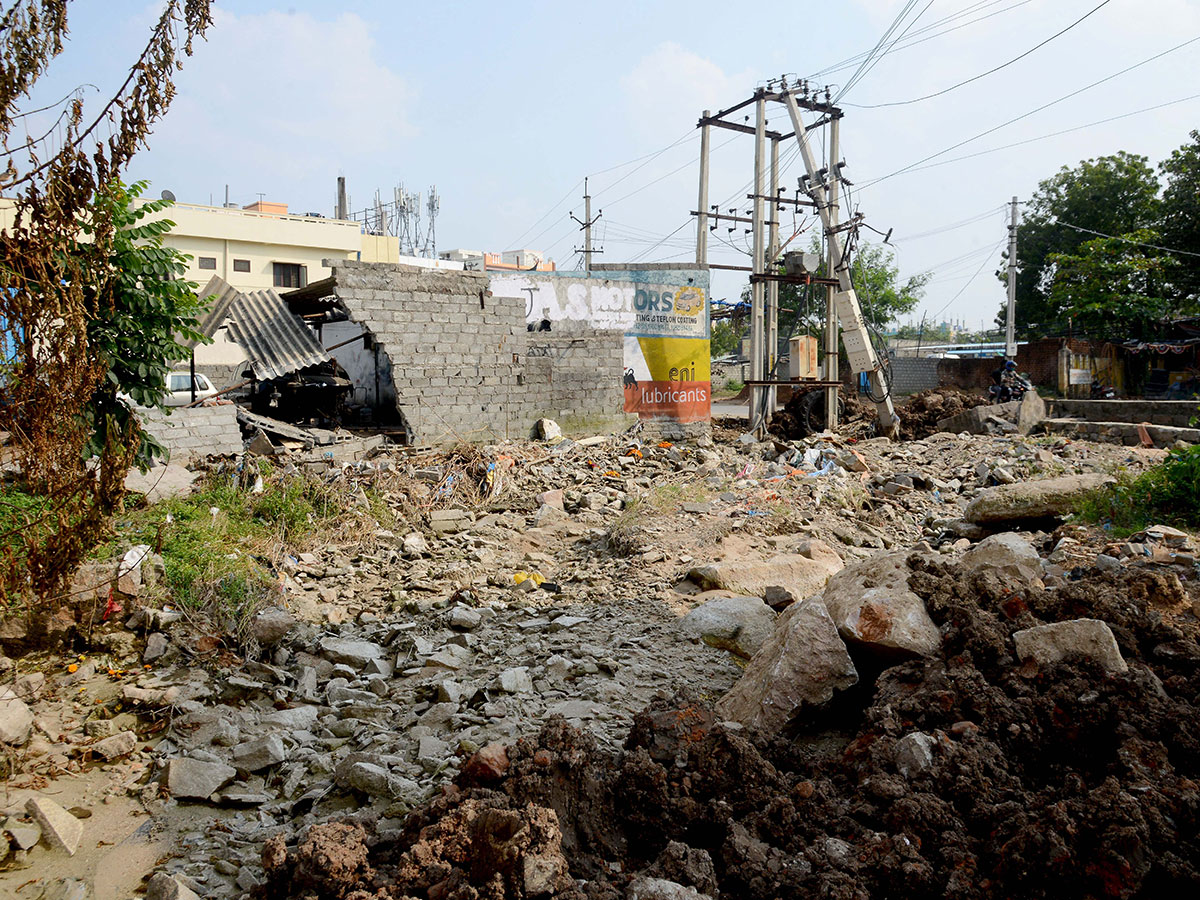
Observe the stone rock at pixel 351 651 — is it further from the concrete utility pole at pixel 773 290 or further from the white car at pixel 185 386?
the concrete utility pole at pixel 773 290

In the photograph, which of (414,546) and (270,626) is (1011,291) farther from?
(270,626)

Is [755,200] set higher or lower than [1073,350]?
higher

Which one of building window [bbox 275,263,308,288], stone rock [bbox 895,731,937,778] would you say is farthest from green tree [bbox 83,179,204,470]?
building window [bbox 275,263,308,288]

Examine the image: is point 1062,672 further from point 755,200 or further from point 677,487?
point 755,200

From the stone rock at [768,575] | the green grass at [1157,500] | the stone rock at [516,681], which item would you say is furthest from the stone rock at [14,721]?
the green grass at [1157,500]

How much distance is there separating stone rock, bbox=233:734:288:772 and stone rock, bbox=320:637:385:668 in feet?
3.37

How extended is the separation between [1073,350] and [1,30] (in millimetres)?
25692

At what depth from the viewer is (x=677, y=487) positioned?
8953mm

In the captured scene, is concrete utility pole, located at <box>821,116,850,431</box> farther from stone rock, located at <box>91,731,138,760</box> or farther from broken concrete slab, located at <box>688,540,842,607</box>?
stone rock, located at <box>91,731,138,760</box>

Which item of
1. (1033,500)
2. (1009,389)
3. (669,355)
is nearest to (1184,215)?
(1009,389)

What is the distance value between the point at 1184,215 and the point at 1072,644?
28.0 meters

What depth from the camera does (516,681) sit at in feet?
12.7

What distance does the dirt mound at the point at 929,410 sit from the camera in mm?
14445

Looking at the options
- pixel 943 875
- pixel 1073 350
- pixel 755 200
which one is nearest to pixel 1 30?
pixel 943 875
